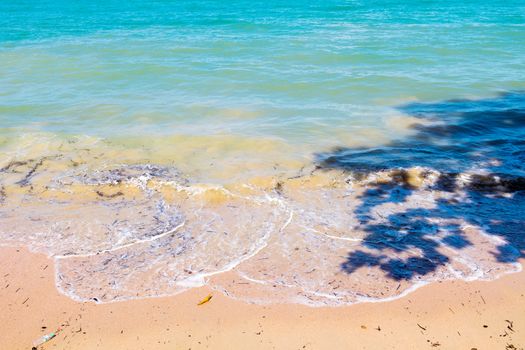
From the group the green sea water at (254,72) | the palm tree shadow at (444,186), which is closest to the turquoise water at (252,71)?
the green sea water at (254,72)

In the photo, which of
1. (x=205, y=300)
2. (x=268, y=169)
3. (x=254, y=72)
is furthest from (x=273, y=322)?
(x=254, y=72)

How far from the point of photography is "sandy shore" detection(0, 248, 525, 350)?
13.9 ft

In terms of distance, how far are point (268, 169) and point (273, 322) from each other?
401cm

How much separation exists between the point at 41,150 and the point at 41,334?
5.77m

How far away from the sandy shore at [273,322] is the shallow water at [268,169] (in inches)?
8.3

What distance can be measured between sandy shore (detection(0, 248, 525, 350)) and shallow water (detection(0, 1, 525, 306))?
211 mm

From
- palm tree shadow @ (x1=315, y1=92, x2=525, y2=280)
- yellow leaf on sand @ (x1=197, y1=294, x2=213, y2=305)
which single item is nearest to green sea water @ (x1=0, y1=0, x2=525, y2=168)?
palm tree shadow @ (x1=315, y1=92, x2=525, y2=280)

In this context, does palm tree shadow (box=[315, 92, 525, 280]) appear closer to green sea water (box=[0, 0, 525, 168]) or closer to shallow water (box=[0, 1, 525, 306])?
shallow water (box=[0, 1, 525, 306])

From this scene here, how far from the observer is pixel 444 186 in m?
7.30

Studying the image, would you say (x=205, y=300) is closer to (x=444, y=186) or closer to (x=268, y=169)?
(x=268, y=169)

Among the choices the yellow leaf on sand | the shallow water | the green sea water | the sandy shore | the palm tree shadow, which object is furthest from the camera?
the green sea water

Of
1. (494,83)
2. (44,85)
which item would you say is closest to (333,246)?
(494,83)

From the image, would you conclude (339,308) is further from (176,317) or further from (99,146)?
(99,146)

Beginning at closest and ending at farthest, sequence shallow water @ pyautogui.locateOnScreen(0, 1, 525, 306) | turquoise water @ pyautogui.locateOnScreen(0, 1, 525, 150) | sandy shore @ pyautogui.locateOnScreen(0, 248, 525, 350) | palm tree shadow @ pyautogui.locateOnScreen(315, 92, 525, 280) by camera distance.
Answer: sandy shore @ pyautogui.locateOnScreen(0, 248, 525, 350)
shallow water @ pyautogui.locateOnScreen(0, 1, 525, 306)
palm tree shadow @ pyautogui.locateOnScreen(315, 92, 525, 280)
turquoise water @ pyautogui.locateOnScreen(0, 1, 525, 150)
